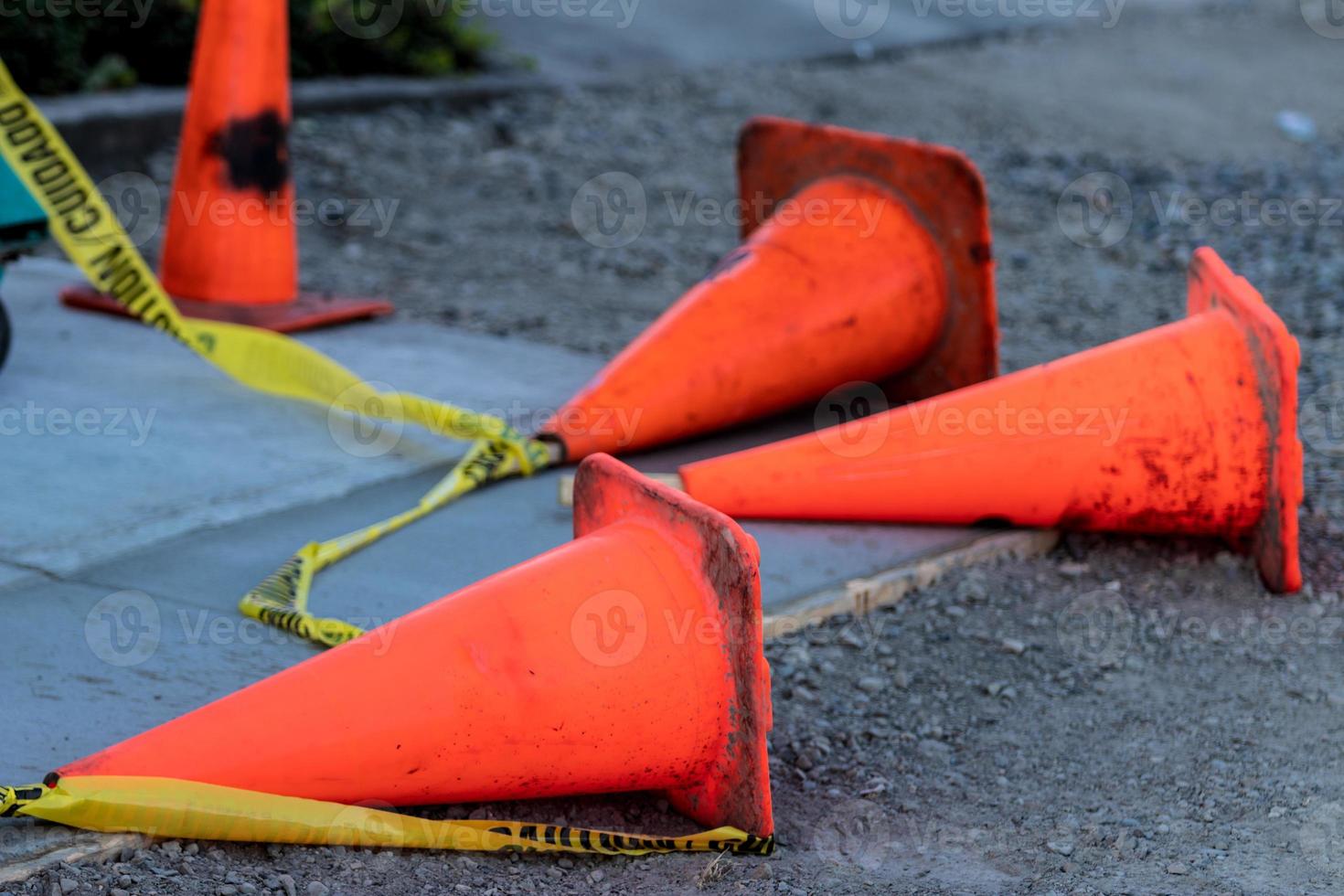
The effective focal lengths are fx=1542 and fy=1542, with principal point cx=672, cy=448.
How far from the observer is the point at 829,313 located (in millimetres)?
4168

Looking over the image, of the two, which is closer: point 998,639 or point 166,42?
point 998,639

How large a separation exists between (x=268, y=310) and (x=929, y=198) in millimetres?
2180

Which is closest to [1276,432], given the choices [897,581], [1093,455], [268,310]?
[1093,455]

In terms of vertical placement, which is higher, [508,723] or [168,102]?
[168,102]

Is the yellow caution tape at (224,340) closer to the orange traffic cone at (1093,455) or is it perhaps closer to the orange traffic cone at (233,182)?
the orange traffic cone at (233,182)

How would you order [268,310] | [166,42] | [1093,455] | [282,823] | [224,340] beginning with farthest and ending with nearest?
[166,42] → [268,310] → [224,340] → [1093,455] → [282,823]

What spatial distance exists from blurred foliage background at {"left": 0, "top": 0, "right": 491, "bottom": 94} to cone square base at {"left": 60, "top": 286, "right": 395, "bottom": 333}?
993mm

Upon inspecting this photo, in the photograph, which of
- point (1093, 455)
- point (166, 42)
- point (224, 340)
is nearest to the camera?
point (1093, 455)

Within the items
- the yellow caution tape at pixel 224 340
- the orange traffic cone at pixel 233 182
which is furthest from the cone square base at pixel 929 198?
the orange traffic cone at pixel 233 182

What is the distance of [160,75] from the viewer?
7.41m

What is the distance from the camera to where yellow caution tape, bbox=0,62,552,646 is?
3.88 m

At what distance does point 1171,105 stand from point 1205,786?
7796 mm

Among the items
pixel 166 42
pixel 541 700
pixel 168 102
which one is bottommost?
pixel 541 700

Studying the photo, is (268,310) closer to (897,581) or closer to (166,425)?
(166,425)
